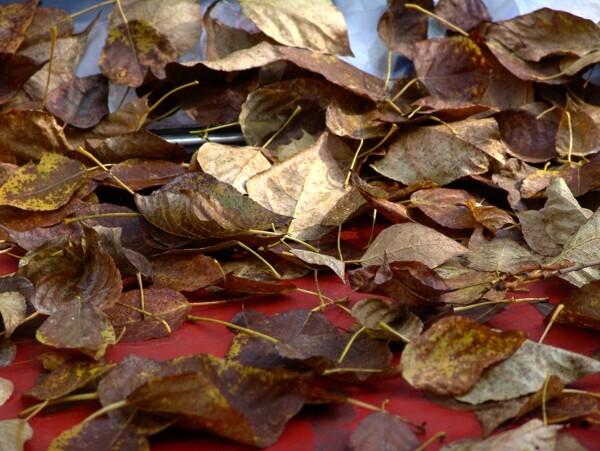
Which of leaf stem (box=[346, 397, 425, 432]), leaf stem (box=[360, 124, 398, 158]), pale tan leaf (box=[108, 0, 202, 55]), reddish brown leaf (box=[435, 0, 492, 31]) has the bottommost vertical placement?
leaf stem (box=[346, 397, 425, 432])

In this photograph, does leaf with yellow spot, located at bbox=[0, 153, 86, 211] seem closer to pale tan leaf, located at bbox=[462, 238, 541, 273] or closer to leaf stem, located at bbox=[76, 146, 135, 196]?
leaf stem, located at bbox=[76, 146, 135, 196]

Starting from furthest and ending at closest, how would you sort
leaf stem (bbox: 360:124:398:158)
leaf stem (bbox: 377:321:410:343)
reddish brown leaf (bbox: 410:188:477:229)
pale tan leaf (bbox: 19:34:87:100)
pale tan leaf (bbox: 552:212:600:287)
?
pale tan leaf (bbox: 19:34:87:100)
leaf stem (bbox: 360:124:398:158)
reddish brown leaf (bbox: 410:188:477:229)
pale tan leaf (bbox: 552:212:600:287)
leaf stem (bbox: 377:321:410:343)

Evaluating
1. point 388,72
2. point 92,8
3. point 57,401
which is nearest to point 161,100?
point 92,8

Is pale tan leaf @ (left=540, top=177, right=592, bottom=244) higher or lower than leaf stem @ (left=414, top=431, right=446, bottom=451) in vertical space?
higher

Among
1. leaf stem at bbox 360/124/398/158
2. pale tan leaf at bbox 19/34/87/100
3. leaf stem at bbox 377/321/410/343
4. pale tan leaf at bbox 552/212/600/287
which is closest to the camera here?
leaf stem at bbox 377/321/410/343

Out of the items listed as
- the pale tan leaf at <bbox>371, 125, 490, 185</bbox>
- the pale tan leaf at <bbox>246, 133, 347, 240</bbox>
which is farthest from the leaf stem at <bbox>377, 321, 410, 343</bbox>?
the pale tan leaf at <bbox>371, 125, 490, 185</bbox>

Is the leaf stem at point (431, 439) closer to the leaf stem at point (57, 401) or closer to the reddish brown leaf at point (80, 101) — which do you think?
the leaf stem at point (57, 401)
